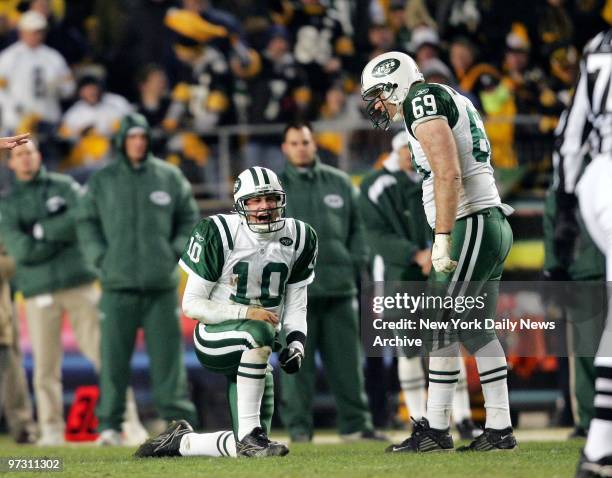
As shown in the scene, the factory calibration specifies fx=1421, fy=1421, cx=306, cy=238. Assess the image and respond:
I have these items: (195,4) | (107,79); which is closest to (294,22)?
(195,4)

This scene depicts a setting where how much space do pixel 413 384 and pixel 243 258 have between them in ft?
9.41

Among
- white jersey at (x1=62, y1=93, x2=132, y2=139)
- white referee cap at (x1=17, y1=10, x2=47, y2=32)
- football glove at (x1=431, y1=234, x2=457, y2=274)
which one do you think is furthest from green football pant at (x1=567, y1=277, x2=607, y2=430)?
white referee cap at (x1=17, y1=10, x2=47, y2=32)

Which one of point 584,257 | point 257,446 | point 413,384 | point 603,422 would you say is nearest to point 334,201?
point 413,384

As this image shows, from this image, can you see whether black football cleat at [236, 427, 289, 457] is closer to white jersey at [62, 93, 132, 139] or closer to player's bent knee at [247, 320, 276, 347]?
player's bent knee at [247, 320, 276, 347]

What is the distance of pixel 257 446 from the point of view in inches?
283

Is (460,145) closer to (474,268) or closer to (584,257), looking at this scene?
(474,268)

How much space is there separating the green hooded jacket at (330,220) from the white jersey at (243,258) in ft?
8.23

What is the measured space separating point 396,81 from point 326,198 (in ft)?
9.14

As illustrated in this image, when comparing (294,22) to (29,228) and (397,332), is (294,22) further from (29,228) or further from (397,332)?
(397,332)

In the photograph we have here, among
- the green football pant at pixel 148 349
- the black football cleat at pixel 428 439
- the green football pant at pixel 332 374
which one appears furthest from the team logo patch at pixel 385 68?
the green football pant at pixel 148 349

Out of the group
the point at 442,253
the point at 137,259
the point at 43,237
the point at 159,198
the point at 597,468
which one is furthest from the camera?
the point at 43,237

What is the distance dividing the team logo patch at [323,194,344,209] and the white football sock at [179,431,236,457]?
3.10 metres

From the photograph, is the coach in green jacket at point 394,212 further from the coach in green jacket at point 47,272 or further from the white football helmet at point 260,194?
the white football helmet at point 260,194

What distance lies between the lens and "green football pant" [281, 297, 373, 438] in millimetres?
10031
